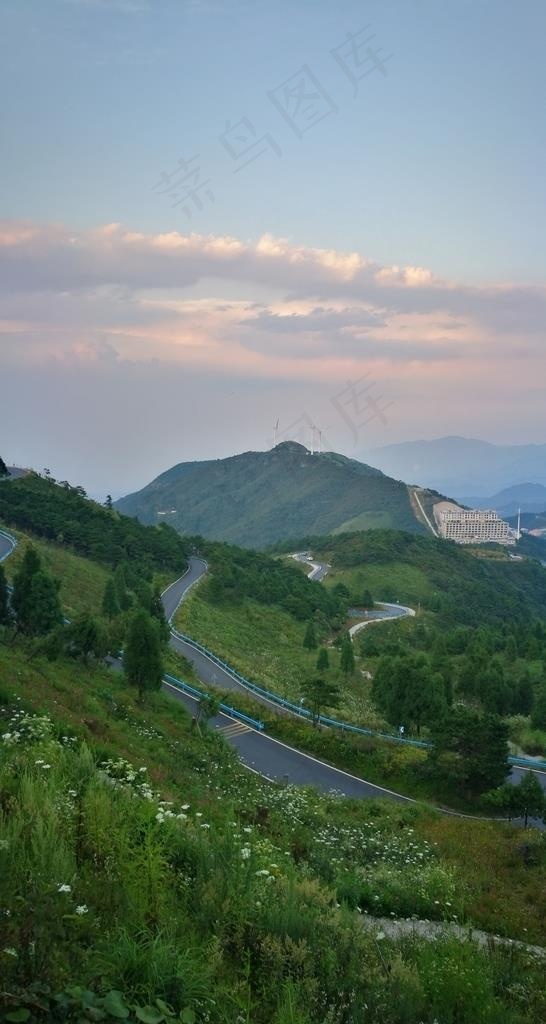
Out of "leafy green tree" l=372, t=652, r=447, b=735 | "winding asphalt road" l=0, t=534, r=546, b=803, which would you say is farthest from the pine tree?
"leafy green tree" l=372, t=652, r=447, b=735

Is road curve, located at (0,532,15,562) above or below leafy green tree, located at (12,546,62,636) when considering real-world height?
above

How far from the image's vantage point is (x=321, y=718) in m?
27.8

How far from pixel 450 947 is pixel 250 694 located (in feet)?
86.0

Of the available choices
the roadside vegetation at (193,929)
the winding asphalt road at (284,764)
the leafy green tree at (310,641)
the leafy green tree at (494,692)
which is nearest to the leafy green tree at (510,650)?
the leafy green tree at (494,692)

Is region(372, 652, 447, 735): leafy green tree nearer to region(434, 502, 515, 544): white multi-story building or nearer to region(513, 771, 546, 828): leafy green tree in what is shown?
region(513, 771, 546, 828): leafy green tree

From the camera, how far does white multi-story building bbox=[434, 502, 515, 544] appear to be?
176 m

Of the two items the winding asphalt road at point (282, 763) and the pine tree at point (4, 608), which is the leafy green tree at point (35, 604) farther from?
the winding asphalt road at point (282, 763)

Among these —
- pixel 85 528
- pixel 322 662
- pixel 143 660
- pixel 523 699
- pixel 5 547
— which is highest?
pixel 85 528

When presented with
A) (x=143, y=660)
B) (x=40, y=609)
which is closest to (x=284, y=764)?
(x=143, y=660)

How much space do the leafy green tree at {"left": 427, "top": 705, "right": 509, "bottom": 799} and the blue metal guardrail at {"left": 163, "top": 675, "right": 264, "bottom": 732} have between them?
7.65m

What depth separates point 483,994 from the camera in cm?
489

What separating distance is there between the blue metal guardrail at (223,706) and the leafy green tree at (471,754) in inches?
301

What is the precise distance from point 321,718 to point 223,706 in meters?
4.28

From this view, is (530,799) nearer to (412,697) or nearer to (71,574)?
(412,697)
